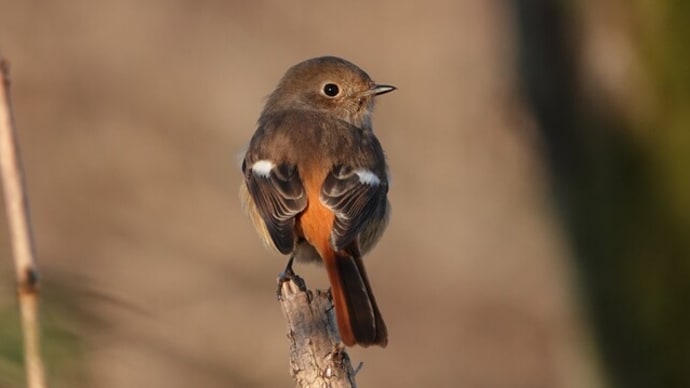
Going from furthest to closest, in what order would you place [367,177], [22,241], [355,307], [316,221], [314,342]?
[367,177]
[316,221]
[355,307]
[314,342]
[22,241]

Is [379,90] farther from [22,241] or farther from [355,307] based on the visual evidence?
[22,241]

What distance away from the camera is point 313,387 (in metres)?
3.22

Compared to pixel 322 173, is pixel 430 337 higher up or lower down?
higher up

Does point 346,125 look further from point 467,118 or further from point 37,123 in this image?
point 37,123

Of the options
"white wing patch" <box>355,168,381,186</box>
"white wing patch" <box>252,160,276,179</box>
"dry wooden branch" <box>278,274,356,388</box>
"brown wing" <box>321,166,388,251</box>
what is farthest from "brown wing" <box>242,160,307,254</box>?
"dry wooden branch" <box>278,274,356,388</box>

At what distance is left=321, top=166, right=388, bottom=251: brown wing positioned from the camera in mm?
4578

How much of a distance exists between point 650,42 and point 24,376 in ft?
12.5

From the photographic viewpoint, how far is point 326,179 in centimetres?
493

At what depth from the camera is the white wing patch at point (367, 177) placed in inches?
199

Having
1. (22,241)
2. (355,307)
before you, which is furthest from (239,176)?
(22,241)

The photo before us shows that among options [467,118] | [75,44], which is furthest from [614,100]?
[75,44]

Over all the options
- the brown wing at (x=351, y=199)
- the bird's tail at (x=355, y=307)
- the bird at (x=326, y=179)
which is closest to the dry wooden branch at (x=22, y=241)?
the bird's tail at (x=355, y=307)

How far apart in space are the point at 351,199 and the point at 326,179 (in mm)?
178

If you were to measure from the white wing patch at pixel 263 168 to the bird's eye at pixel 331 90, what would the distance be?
2.54ft
